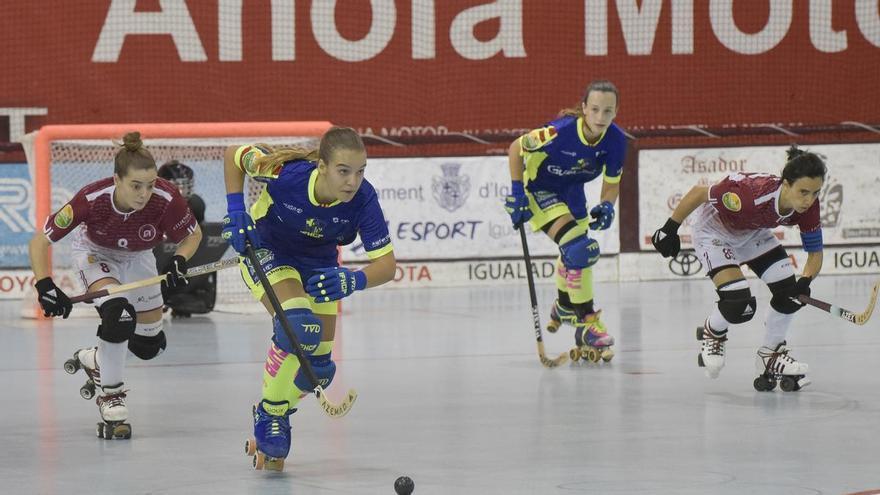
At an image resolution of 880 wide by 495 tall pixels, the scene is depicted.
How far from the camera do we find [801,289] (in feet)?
25.0

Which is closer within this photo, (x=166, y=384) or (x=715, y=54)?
(x=166, y=384)

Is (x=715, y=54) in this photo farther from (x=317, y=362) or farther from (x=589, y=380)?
(x=317, y=362)

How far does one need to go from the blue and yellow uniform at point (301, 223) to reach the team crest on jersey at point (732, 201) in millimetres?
2267

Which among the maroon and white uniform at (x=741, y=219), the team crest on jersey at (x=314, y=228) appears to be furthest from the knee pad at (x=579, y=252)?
the team crest on jersey at (x=314, y=228)

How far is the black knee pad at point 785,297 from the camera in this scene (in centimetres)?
765

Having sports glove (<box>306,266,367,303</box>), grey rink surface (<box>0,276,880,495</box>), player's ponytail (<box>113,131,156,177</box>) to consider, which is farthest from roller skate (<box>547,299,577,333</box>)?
sports glove (<box>306,266,367,303</box>)

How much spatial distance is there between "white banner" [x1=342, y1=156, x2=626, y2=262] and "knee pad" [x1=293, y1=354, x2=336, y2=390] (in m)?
7.71

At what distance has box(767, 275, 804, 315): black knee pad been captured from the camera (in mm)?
7654

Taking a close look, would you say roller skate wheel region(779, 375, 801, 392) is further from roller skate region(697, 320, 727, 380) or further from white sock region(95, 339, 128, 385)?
white sock region(95, 339, 128, 385)

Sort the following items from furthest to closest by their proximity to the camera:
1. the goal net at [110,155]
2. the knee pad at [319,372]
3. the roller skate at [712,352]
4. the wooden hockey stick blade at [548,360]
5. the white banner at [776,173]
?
1. the white banner at [776,173]
2. the goal net at [110,155]
3. the wooden hockey stick blade at [548,360]
4. the roller skate at [712,352]
5. the knee pad at [319,372]

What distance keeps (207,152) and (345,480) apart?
7186 millimetres

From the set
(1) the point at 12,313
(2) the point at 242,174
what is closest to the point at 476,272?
(1) the point at 12,313

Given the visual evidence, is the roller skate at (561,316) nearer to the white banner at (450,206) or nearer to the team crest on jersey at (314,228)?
the team crest on jersey at (314,228)

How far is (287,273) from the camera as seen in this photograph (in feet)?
19.4
